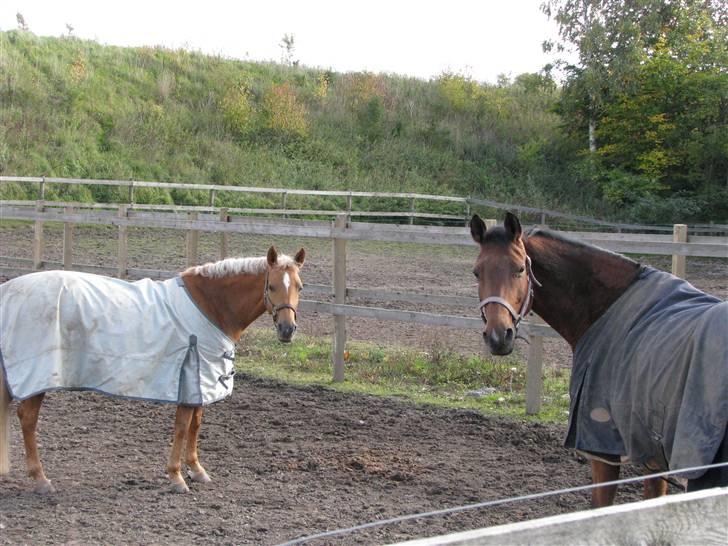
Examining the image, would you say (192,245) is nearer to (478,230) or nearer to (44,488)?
(44,488)

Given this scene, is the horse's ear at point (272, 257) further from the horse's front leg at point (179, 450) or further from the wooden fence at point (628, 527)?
the wooden fence at point (628, 527)

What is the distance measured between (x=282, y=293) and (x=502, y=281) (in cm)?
188

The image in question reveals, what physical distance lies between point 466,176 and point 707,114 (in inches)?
323

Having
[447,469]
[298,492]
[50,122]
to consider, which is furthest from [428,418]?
[50,122]

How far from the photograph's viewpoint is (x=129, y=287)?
16.7 feet

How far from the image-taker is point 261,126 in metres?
27.6

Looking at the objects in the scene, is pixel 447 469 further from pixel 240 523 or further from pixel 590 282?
pixel 590 282

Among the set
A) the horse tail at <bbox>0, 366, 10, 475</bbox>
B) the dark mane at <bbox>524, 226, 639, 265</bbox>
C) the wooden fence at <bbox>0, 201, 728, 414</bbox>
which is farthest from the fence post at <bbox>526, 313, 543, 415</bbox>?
the horse tail at <bbox>0, 366, 10, 475</bbox>

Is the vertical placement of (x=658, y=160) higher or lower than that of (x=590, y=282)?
higher

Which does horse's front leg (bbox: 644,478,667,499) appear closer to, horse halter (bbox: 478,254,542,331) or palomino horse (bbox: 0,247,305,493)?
horse halter (bbox: 478,254,542,331)

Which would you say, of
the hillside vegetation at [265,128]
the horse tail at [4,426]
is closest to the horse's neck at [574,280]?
the horse tail at [4,426]

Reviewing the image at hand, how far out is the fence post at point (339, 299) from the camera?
7.70m

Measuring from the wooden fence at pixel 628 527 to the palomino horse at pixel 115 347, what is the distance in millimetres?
3586

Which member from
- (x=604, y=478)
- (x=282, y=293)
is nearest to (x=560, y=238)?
(x=604, y=478)
